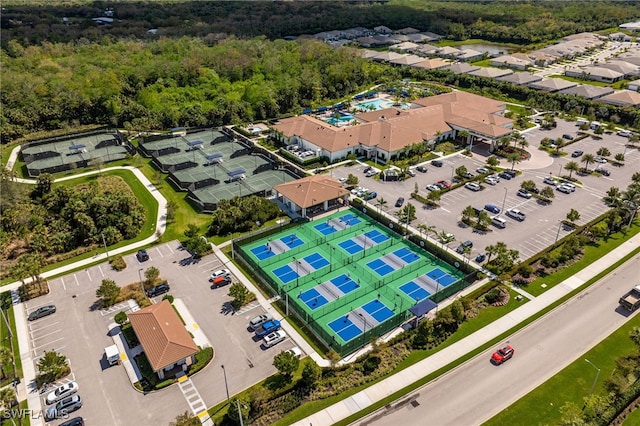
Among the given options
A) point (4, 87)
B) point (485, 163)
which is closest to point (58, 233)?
point (4, 87)

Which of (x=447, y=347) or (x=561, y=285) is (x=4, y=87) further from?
(x=561, y=285)

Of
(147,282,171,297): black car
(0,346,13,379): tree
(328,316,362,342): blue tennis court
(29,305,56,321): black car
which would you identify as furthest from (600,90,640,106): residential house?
(0,346,13,379): tree

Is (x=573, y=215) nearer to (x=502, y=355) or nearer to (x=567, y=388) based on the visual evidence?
(x=502, y=355)

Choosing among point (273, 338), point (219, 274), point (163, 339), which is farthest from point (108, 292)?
point (273, 338)

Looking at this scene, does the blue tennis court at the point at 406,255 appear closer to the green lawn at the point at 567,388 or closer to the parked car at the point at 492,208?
the parked car at the point at 492,208

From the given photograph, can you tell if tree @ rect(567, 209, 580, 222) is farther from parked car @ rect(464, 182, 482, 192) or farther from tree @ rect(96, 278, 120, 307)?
tree @ rect(96, 278, 120, 307)

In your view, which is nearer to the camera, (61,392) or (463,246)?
(61,392)

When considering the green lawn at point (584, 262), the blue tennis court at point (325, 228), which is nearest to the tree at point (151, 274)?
the blue tennis court at point (325, 228)
